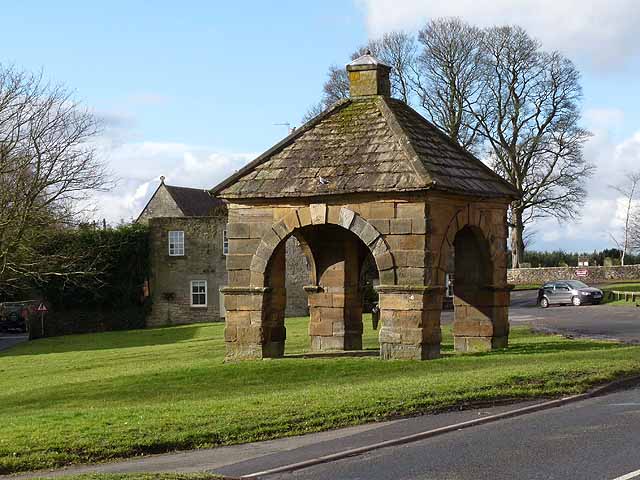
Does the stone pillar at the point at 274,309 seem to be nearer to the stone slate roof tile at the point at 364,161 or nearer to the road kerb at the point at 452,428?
the stone slate roof tile at the point at 364,161

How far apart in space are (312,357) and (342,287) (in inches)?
114

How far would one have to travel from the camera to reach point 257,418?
14.0 m

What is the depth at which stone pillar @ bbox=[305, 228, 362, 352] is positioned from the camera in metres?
25.0

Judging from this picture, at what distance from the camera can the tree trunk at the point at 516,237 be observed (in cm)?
6694

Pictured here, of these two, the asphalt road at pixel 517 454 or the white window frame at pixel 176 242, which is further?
the white window frame at pixel 176 242

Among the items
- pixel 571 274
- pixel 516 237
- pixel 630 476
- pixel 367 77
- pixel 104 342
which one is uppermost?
pixel 367 77

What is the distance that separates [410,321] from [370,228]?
1.99 m

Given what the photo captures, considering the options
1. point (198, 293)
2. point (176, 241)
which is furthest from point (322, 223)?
point (176, 241)

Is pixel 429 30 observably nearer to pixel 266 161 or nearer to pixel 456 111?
pixel 456 111

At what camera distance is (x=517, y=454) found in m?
11.3

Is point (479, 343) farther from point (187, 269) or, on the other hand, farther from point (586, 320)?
point (187, 269)

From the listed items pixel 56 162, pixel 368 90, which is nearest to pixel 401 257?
pixel 368 90

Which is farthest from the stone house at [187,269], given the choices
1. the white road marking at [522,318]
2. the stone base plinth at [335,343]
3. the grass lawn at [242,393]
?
the stone base plinth at [335,343]

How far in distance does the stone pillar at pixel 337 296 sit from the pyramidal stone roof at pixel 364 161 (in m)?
3.07
